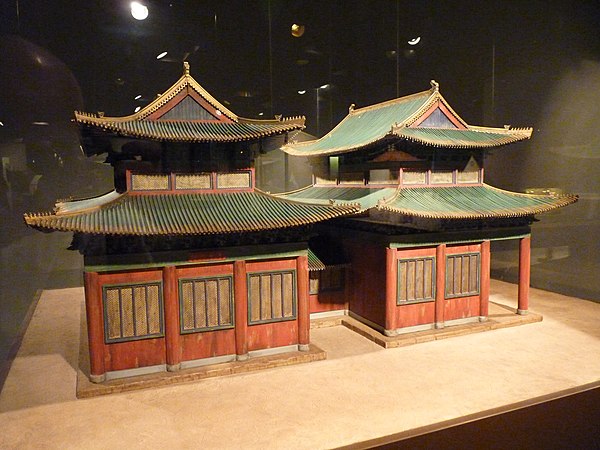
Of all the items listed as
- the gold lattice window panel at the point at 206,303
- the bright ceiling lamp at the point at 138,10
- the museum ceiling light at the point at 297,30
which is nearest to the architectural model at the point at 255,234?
the gold lattice window panel at the point at 206,303

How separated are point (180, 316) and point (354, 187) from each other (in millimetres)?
6978

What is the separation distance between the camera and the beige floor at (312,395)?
7773mm

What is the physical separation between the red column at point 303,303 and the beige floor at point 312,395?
0.63 metres

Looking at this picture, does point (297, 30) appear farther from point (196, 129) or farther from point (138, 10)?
point (196, 129)

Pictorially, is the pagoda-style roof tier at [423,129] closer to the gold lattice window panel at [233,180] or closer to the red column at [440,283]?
the red column at [440,283]

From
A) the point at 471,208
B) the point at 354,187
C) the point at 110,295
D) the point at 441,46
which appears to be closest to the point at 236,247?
the point at 110,295

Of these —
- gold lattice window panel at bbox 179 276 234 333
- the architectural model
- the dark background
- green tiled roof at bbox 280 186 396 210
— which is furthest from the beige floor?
green tiled roof at bbox 280 186 396 210

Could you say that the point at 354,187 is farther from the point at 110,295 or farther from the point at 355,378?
the point at 110,295

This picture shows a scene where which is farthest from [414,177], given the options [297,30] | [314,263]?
[297,30]

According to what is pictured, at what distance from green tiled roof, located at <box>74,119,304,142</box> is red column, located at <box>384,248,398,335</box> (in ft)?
13.6

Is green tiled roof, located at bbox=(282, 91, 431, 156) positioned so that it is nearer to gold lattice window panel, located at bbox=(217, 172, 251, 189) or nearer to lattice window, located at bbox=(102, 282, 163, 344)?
gold lattice window panel, located at bbox=(217, 172, 251, 189)

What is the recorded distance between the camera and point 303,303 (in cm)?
1127

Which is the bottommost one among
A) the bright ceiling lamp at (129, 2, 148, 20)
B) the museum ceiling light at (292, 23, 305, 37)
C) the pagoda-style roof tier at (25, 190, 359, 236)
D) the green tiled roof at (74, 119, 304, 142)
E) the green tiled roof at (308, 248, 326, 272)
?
the green tiled roof at (308, 248, 326, 272)

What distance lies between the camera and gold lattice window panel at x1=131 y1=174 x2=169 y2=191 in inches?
419
